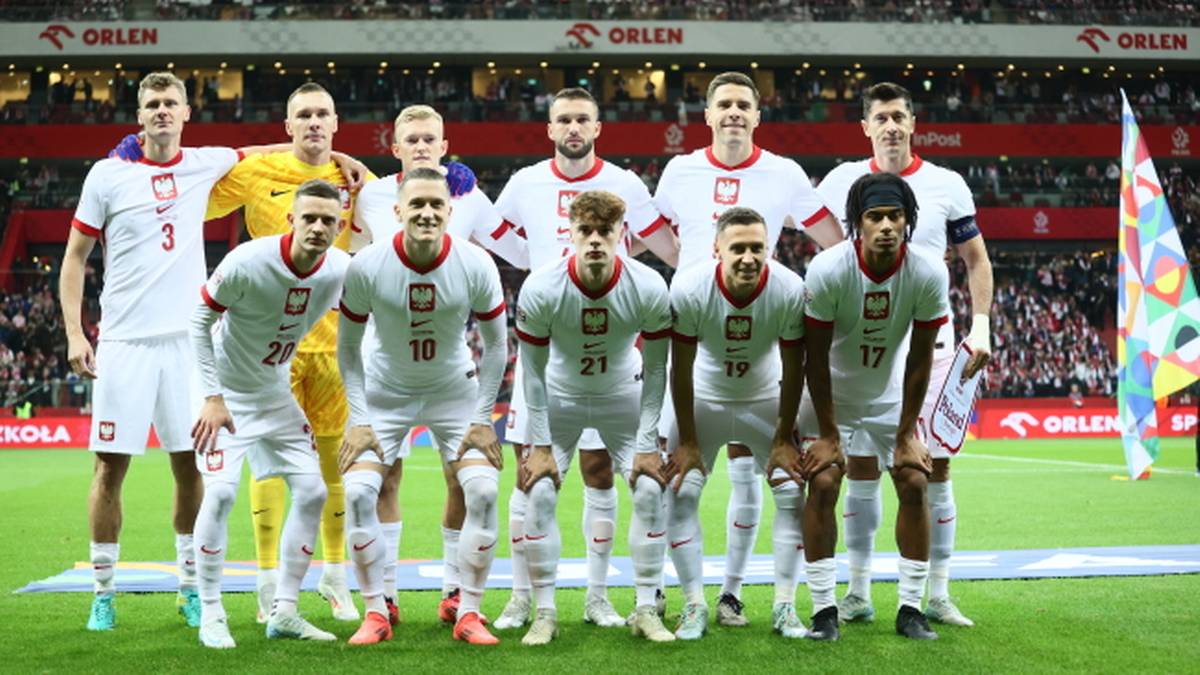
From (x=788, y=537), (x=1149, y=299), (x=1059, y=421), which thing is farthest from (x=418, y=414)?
(x=1059, y=421)

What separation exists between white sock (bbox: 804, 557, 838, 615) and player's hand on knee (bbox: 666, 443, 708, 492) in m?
0.73

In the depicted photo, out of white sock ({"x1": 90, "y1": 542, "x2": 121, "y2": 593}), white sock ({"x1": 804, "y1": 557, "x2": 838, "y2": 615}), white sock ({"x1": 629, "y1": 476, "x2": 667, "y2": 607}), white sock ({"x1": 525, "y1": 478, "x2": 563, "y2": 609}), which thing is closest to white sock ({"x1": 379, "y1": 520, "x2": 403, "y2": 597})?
white sock ({"x1": 525, "y1": 478, "x2": 563, "y2": 609})

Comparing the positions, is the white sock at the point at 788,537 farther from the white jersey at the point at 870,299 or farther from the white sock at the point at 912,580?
the white jersey at the point at 870,299

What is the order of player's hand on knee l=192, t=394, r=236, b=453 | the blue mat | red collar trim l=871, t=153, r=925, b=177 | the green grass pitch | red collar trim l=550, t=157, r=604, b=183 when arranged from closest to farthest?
the green grass pitch < player's hand on knee l=192, t=394, r=236, b=453 < red collar trim l=871, t=153, r=925, b=177 < red collar trim l=550, t=157, r=604, b=183 < the blue mat

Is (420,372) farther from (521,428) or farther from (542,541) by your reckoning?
(542,541)

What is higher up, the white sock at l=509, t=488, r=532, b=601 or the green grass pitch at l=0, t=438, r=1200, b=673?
the white sock at l=509, t=488, r=532, b=601

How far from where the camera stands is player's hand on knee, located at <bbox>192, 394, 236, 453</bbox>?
641 centimetres

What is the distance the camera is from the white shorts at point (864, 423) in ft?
22.5

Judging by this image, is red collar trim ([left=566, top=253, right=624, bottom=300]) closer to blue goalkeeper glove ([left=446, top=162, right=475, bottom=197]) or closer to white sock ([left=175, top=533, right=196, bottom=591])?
blue goalkeeper glove ([left=446, top=162, right=475, bottom=197])

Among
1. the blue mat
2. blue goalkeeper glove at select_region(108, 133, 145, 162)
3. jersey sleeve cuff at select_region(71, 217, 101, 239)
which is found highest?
blue goalkeeper glove at select_region(108, 133, 145, 162)

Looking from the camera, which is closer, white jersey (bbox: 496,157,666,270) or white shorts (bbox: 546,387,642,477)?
white shorts (bbox: 546,387,642,477)

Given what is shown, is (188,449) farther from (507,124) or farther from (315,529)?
(507,124)

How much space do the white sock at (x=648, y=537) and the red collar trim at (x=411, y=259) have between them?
1459 mm

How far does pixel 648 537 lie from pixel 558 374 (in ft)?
3.11
